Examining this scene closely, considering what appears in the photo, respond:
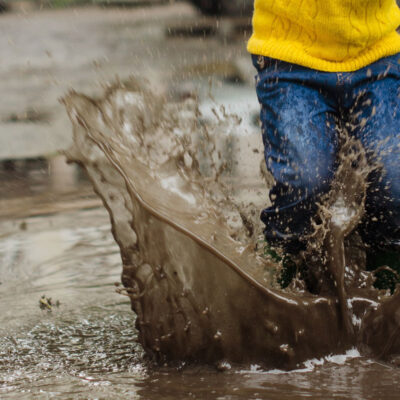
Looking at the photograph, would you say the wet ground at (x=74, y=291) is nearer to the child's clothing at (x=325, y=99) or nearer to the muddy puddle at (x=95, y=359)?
the muddy puddle at (x=95, y=359)

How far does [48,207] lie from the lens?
4312 millimetres

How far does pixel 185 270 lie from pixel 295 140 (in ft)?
1.69

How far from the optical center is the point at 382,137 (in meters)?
2.14

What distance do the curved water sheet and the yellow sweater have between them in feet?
1.53

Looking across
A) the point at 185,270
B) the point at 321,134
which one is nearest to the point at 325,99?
the point at 321,134

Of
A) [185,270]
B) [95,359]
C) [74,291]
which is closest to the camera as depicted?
[185,270]

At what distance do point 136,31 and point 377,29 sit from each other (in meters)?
Result: 9.77

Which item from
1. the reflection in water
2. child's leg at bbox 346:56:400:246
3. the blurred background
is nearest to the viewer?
the reflection in water

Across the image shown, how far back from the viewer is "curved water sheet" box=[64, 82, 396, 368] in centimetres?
194

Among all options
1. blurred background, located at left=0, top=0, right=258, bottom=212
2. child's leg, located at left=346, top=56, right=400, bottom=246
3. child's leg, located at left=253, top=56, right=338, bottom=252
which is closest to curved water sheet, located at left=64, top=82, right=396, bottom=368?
child's leg, located at left=253, top=56, right=338, bottom=252

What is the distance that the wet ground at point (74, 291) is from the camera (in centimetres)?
182

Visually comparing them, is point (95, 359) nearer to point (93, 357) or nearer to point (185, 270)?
point (93, 357)

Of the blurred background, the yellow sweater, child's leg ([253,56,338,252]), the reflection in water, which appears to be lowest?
the reflection in water

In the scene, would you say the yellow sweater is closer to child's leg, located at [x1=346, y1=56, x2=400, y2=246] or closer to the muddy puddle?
child's leg, located at [x1=346, y1=56, x2=400, y2=246]
